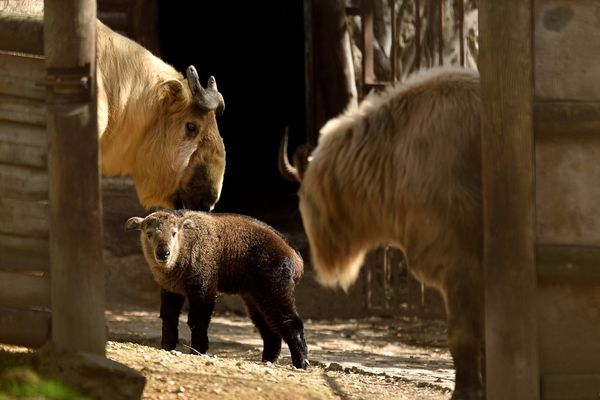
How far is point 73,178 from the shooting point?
16.8ft

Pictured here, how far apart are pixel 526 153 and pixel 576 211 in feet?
0.97

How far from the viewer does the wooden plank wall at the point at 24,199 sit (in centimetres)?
525

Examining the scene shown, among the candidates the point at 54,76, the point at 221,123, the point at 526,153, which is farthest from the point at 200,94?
the point at 221,123

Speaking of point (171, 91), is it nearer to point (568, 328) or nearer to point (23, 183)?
point (23, 183)

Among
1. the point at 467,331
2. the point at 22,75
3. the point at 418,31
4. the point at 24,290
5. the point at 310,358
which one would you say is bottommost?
the point at 310,358

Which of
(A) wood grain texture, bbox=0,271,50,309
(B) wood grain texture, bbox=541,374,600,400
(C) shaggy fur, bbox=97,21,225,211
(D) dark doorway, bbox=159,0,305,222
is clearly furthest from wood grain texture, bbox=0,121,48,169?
(D) dark doorway, bbox=159,0,305,222

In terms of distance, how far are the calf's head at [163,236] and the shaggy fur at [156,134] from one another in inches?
7.6

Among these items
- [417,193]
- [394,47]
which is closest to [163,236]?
[417,193]

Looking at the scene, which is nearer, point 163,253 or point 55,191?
point 55,191

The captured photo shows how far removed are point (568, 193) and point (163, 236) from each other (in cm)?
296

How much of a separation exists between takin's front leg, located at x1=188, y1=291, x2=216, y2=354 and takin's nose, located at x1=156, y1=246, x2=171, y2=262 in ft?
0.95

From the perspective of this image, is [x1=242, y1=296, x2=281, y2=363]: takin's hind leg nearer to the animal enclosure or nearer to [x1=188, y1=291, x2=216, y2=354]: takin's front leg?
[x1=188, y1=291, x2=216, y2=354]: takin's front leg

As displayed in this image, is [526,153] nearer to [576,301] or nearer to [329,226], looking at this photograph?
[576,301]

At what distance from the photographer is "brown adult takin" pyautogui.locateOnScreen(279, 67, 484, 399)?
5242mm
